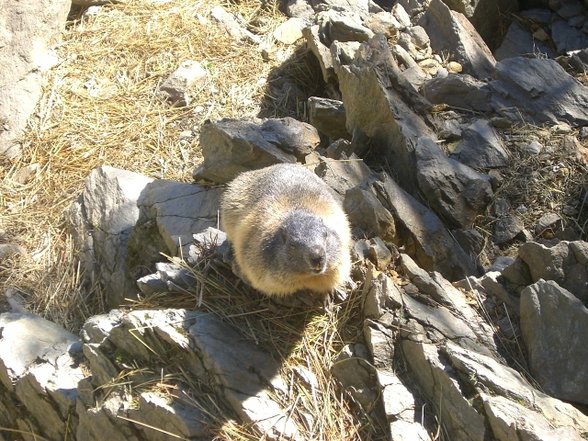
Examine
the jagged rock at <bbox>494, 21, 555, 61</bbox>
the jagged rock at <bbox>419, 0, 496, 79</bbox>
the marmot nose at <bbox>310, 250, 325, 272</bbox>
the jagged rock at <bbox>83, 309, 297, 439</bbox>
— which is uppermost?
the marmot nose at <bbox>310, 250, 325, 272</bbox>

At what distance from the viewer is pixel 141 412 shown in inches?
Answer: 239

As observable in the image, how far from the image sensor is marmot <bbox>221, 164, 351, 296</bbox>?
584 centimetres

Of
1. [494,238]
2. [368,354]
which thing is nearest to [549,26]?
[494,238]

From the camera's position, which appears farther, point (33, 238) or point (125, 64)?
point (125, 64)

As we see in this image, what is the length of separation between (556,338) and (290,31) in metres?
7.74

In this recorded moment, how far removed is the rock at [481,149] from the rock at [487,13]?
3.64 metres

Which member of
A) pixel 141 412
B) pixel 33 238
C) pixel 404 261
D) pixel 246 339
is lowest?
pixel 33 238

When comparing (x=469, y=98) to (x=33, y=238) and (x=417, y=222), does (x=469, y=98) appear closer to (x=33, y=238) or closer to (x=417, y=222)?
(x=417, y=222)

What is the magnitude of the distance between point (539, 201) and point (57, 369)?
213 inches

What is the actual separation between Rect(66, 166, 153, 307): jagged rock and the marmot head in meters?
2.98

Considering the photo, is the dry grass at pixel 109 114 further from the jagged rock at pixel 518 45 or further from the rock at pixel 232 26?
the jagged rock at pixel 518 45

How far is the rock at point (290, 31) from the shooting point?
39.9 feet

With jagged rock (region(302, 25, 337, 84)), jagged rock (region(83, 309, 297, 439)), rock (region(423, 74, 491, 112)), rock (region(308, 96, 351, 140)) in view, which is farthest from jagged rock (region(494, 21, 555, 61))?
jagged rock (region(83, 309, 297, 439))

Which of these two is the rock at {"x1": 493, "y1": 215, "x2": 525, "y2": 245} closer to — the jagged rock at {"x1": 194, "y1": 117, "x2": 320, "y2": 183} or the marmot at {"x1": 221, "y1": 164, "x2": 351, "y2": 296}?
the marmot at {"x1": 221, "y1": 164, "x2": 351, "y2": 296}
